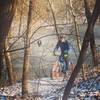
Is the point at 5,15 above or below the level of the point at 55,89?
above

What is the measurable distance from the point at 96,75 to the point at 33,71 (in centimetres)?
426

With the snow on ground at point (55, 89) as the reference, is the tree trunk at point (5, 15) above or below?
above

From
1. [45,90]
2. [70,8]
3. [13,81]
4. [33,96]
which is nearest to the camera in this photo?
[33,96]

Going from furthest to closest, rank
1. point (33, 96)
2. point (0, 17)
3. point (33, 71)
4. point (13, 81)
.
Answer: point (33, 71) < point (13, 81) < point (33, 96) < point (0, 17)

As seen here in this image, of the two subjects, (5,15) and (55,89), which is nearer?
(5,15)

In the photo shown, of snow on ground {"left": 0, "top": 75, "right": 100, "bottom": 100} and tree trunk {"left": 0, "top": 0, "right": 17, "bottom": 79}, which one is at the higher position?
tree trunk {"left": 0, "top": 0, "right": 17, "bottom": 79}

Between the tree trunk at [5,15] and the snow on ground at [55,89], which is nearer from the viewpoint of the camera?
the tree trunk at [5,15]

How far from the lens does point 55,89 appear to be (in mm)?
11961

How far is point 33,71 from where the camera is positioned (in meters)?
16.0

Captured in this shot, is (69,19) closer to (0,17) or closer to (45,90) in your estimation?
(45,90)

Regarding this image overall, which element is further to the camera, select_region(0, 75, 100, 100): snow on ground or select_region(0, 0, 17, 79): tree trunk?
select_region(0, 75, 100, 100): snow on ground

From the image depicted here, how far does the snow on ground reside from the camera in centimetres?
1007

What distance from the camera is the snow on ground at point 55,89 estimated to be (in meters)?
10.1

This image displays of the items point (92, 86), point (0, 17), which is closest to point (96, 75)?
point (92, 86)
